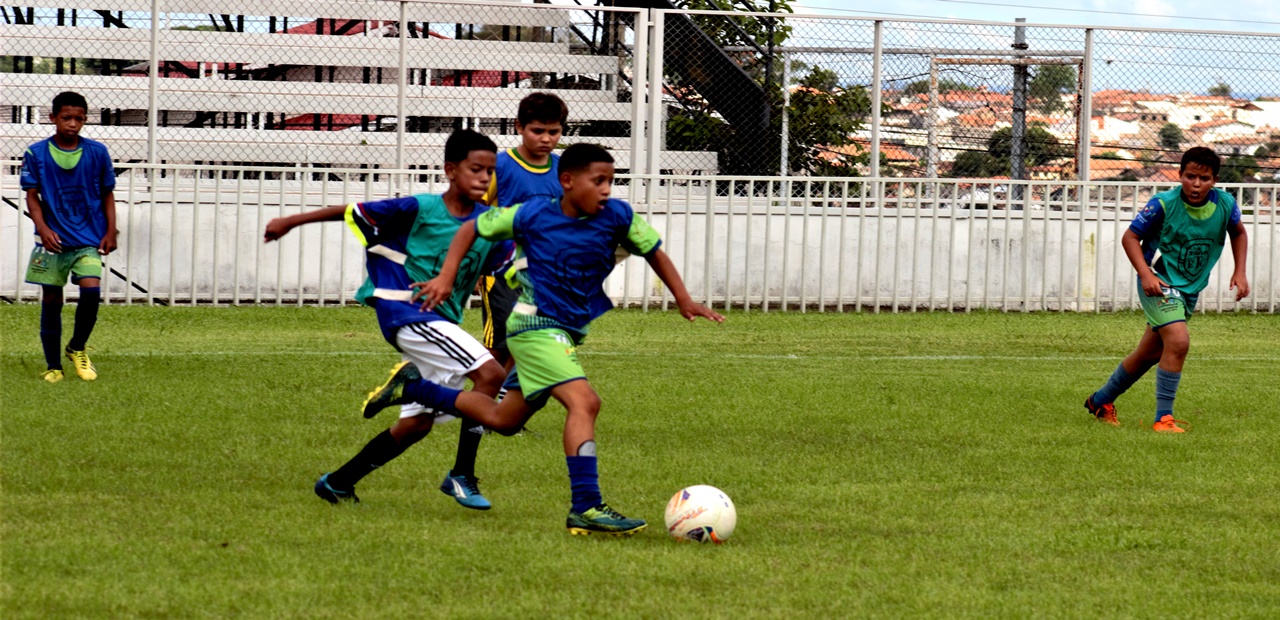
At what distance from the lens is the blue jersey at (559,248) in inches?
233

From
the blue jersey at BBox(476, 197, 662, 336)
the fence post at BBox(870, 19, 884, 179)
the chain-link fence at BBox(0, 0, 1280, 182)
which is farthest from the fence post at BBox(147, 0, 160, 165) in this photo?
the blue jersey at BBox(476, 197, 662, 336)

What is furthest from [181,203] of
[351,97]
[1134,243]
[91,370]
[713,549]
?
[713,549]

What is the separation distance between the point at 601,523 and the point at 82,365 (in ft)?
17.8

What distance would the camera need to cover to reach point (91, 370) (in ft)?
32.6

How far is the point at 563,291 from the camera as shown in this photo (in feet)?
19.5

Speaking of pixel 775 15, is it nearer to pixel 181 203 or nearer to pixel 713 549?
pixel 181 203

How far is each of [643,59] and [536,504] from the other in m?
11.9

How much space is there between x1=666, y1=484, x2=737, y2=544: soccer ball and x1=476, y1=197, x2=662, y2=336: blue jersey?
80 centimetres

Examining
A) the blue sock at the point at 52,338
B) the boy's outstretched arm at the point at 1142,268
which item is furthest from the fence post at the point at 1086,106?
the blue sock at the point at 52,338

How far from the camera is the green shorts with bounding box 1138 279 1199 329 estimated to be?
905 centimetres

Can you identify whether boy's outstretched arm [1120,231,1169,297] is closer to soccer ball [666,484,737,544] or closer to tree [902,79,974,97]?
soccer ball [666,484,737,544]

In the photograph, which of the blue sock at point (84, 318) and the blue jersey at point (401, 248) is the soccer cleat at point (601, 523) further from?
the blue sock at point (84, 318)

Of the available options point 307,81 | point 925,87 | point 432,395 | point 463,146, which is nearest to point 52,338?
point 463,146

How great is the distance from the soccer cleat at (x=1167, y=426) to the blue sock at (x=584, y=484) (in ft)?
14.5
